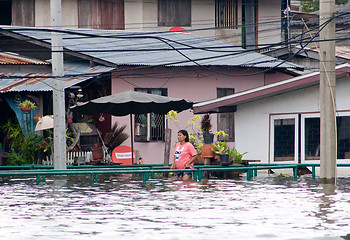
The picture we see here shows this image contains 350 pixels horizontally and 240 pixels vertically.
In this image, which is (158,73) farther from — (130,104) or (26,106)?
(130,104)

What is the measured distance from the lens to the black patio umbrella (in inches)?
928

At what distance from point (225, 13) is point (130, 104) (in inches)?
620

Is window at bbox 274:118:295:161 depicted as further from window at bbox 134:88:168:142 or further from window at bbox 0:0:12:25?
window at bbox 0:0:12:25

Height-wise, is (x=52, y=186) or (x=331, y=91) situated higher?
(x=331, y=91)

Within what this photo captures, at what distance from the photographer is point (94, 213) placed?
13484mm

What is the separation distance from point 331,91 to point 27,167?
9.91 m

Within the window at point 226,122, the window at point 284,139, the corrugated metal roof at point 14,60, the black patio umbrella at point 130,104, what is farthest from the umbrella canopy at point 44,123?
the window at point 226,122

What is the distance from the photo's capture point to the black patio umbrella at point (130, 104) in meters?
23.6

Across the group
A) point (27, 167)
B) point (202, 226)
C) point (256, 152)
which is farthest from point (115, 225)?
point (256, 152)

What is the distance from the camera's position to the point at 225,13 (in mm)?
38094

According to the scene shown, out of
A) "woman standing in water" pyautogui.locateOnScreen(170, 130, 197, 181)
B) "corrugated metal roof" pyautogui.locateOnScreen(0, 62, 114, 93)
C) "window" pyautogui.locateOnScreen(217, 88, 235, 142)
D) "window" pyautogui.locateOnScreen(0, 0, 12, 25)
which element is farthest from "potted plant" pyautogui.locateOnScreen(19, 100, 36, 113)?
"window" pyautogui.locateOnScreen(0, 0, 12, 25)

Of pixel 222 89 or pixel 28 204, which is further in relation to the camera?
pixel 222 89

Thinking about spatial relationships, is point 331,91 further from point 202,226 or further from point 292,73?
point 292,73

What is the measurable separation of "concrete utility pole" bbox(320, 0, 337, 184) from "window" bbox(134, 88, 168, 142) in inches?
435
